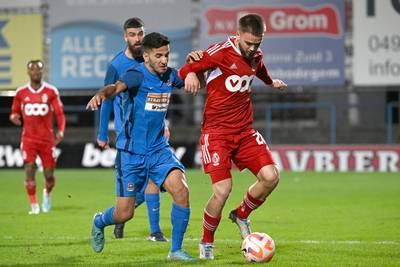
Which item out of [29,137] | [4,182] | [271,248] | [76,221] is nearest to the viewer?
[271,248]

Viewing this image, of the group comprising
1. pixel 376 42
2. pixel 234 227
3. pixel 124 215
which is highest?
pixel 376 42

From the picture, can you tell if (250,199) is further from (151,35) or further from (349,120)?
(349,120)

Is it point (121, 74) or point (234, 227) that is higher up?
point (121, 74)

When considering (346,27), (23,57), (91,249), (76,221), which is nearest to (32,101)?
(76,221)

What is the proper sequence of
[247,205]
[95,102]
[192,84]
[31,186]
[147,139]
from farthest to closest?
1. [31,186]
2. [247,205]
3. [147,139]
4. [192,84]
5. [95,102]

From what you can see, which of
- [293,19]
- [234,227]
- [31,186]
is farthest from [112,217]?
[293,19]

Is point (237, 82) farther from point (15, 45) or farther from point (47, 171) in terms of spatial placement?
point (15, 45)

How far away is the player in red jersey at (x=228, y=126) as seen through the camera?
8086 millimetres

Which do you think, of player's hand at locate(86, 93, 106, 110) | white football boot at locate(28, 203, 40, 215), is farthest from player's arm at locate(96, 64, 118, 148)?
white football boot at locate(28, 203, 40, 215)

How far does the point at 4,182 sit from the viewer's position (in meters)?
19.5

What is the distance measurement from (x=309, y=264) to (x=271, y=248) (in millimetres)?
365

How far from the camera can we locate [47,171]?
13219mm

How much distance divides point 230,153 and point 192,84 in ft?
3.52

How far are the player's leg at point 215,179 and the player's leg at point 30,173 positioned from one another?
525 cm
